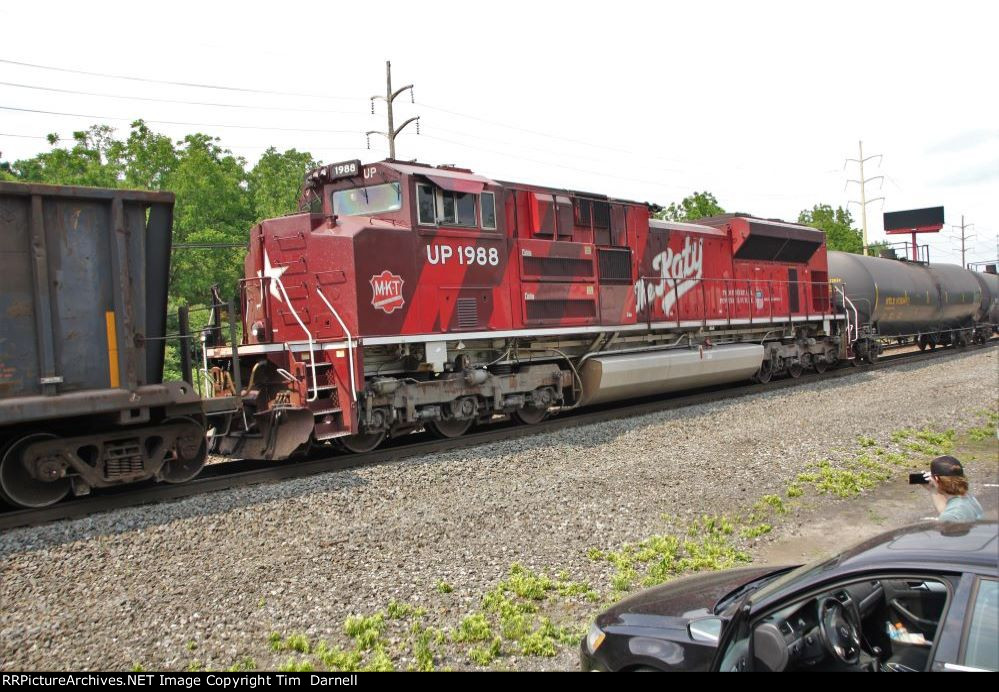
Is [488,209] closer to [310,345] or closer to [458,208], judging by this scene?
[458,208]

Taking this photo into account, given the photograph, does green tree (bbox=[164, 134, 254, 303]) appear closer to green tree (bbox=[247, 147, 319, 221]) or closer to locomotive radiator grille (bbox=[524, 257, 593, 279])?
green tree (bbox=[247, 147, 319, 221])

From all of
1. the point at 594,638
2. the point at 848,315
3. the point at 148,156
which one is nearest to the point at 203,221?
the point at 148,156

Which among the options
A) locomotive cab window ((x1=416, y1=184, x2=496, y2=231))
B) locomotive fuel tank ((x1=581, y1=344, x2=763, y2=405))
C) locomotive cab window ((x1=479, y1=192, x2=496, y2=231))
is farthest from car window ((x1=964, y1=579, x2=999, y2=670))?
locomotive fuel tank ((x1=581, y1=344, x2=763, y2=405))

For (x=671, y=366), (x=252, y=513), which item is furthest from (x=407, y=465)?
(x=671, y=366)

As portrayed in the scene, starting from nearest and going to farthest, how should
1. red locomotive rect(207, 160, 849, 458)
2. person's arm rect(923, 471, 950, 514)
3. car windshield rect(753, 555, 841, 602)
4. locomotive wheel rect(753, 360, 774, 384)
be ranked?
1. car windshield rect(753, 555, 841, 602)
2. person's arm rect(923, 471, 950, 514)
3. red locomotive rect(207, 160, 849, 458)
4. locomotive wheel rect(753, 360, 774, 384)

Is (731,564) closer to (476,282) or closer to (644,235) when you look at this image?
(476,282)

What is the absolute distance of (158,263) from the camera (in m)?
7.82

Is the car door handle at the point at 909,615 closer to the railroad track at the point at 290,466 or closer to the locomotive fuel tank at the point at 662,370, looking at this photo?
the railroad track at the point at 290,466

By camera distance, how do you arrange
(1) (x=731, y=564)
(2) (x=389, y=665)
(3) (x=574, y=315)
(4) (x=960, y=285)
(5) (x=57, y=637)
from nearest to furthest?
1. (2) (x=389, y=665)
2. (5) (x=57, y=637)
3. (1) (x=731, y=564)
4. (3) (x=574, y=315)
5. (4) (x=960, y=285)

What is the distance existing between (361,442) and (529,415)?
10.7 ft

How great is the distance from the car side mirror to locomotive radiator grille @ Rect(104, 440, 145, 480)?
21.2ft

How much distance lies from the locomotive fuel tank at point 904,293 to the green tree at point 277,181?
1786cm

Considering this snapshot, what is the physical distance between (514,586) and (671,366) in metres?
9.55

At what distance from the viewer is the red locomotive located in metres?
9.49
